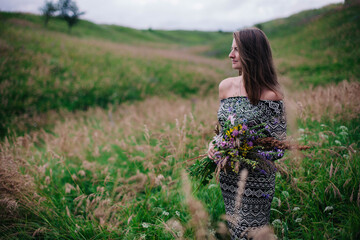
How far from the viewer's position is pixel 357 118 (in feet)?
13.1

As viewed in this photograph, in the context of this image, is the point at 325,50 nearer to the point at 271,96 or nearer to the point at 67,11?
the point at 271,96

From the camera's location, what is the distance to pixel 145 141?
512 centimetres

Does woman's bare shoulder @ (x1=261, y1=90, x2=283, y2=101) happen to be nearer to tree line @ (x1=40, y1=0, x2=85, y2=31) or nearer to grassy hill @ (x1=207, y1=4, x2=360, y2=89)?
grassy hill @ (x1=207, y1=4, x2=360, y2=89)

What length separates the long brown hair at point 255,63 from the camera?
2.03 m

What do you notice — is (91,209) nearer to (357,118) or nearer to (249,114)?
(249,114)

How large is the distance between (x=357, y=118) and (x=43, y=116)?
10868 mm

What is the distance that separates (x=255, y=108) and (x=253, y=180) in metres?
0.79

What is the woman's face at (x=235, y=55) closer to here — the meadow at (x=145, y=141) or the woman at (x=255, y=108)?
the woman at (x=255, y=108)

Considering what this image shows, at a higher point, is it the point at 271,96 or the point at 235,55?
the point at 235,55

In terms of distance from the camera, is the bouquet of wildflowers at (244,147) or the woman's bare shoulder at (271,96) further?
A: the woman's bare shoulder at (271,96)

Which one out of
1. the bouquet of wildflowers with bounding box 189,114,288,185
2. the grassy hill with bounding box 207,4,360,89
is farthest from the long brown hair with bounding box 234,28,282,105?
the grassy hill with bounding box 207,4,360,89

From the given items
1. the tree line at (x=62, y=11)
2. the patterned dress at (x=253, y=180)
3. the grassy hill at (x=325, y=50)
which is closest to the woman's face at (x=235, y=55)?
the patterned dress at (x=253, y=180)

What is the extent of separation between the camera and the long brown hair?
6.65ft

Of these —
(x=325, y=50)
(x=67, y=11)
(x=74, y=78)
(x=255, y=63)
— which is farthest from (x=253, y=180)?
(x=67, y=11)
